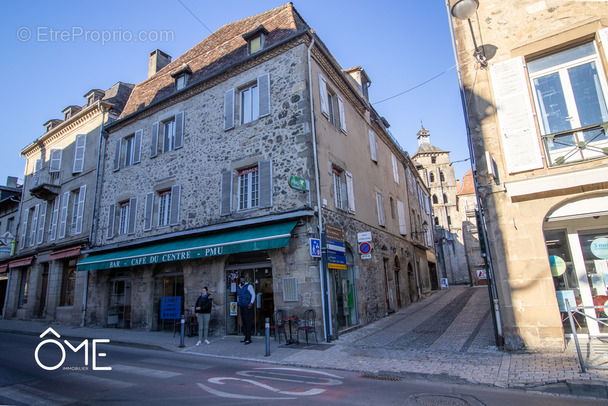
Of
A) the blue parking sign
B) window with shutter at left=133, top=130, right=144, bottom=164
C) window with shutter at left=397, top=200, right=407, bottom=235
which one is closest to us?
the blue parking sign

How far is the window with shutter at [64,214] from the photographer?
1773 cm

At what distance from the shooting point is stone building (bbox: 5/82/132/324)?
16.6 metres

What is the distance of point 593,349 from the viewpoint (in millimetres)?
6184

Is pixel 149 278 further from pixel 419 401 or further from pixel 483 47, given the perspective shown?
pixel 483 47

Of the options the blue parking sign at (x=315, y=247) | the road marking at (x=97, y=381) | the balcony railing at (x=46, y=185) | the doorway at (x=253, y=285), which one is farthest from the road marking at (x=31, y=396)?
the balcony railing at (x=46, y=185)

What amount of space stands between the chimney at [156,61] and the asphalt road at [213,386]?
15100 millimetres

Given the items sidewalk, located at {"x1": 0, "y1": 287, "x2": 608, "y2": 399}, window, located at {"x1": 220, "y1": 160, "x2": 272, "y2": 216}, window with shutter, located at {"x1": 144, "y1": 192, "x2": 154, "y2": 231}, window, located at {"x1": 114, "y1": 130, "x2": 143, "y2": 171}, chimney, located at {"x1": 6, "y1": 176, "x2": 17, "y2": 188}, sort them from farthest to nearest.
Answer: chimney, located at {"x1": 6, "y1": 176, "x2": 17, "y2": 188} < window, located at {"x1": 114, "y1": 130, "x2": 143, "y2": 171} < window with shutter, located at {"x1": 144, "y1": 192, "x2": 154, "y2": 231} < window, located at {"x1": 220, "y1": 160, "x2": 272, "y2": 216} < sidewalk, located at {"x1": 0, "y1": 287, "x2": 608, "y2": 399}

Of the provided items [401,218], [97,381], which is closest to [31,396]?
[97,381]

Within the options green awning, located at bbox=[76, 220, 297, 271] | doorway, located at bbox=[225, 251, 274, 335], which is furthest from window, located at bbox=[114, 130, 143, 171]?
doorway, located at bbox=[225, 251, 274, 335]

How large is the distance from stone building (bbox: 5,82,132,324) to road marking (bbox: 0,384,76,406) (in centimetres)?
1158

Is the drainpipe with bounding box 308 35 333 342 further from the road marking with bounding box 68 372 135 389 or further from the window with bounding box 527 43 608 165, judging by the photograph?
the window with bounding box 527 43 608 165

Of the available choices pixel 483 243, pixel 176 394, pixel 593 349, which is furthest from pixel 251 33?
pixel 593 349

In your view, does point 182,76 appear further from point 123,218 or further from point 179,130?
point 123,218

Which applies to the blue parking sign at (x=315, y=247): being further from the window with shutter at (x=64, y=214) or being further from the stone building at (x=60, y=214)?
the window with shutter at (x=64, y=214)
